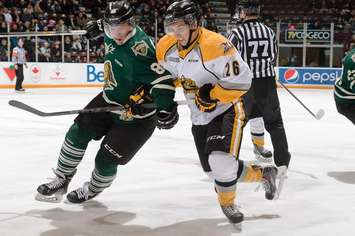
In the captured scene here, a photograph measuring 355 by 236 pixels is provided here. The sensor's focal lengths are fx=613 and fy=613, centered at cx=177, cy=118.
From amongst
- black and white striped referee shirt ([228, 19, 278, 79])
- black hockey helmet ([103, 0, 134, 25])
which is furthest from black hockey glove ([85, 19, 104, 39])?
black and white striped referee shirt ([228, 19, 278, 79])

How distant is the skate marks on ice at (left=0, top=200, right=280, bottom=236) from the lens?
283 cm

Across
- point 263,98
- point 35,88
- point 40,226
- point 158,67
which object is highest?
point 158,67

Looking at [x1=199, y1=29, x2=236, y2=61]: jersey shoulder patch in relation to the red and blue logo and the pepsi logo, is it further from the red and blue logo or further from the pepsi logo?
the red and blue logo

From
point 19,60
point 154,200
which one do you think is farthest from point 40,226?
point 19,60

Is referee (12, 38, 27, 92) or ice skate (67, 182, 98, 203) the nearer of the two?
ice skate (67, 182, 98, 203)

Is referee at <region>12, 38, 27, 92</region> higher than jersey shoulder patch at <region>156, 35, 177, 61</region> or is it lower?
lower

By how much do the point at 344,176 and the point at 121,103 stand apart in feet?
6.15

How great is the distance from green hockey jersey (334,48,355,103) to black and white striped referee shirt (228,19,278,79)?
0.54m

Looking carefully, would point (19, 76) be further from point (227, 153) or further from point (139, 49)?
point (227, 153)

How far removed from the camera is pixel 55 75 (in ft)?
45.0

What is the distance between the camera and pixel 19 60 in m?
12.4

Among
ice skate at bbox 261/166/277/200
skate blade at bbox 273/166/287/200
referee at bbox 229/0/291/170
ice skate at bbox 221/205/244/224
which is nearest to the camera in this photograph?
ice skate at bbox 221/205/244/224

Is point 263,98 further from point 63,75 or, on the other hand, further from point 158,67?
point 63,75

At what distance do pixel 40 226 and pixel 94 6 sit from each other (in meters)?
14.5
